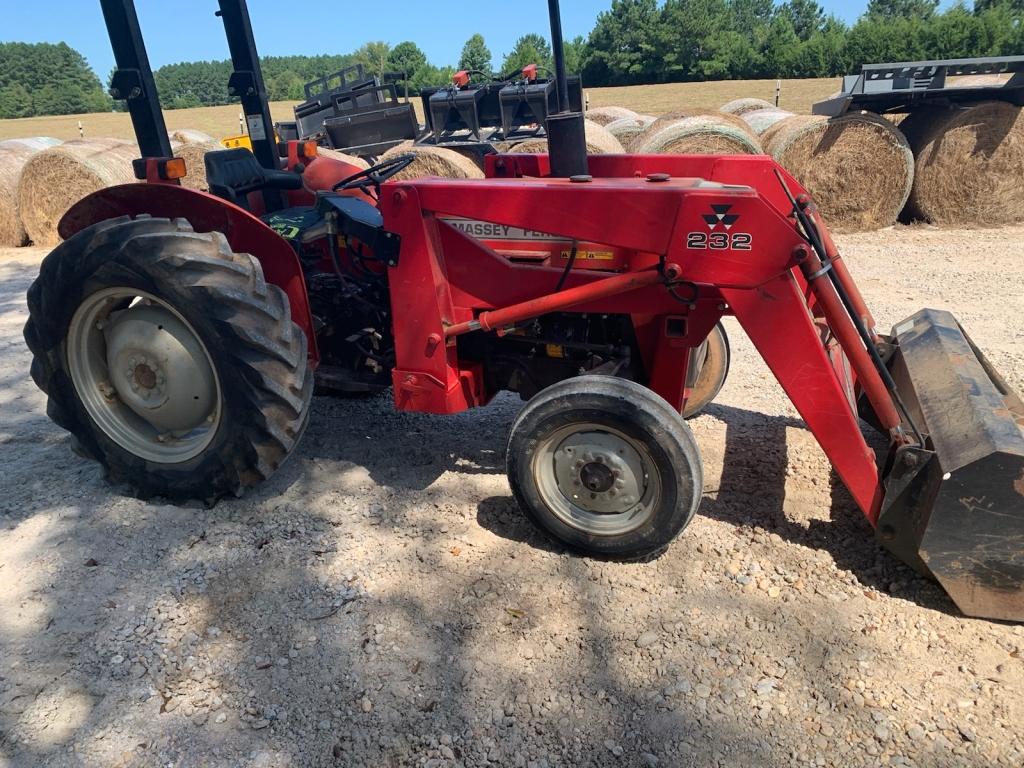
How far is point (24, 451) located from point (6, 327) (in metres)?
3.48

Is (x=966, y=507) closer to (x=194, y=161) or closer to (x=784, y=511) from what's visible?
(x=784, y=511)

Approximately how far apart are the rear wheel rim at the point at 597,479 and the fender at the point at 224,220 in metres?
1.30

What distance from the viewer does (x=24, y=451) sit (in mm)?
4066

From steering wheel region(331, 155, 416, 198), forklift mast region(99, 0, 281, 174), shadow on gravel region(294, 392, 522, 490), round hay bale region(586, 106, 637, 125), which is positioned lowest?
shadow on gravel region(294, 392, 522, 490)

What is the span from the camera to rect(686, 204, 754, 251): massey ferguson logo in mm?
2678

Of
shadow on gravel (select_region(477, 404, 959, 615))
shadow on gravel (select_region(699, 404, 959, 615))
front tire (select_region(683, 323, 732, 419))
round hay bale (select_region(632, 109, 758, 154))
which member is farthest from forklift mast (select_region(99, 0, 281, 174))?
round hay bale (select_region(632, 109, 758, 154))

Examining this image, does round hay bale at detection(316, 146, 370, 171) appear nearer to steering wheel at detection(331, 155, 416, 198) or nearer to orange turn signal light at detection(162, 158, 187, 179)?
steering wheel at detection(331, 155, 416, 198)

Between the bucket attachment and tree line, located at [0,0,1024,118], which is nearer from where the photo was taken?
the bucket attachment

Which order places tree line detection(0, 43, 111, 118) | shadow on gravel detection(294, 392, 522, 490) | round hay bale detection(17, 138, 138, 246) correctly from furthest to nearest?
tree line detection(0, 43, 111, 118), round hay bale detection(17, 138, 138, 246), shadow on gravel detection(294, 392, 522, 490)

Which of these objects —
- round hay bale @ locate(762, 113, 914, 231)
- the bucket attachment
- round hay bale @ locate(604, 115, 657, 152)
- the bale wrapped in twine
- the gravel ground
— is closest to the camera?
the gravel ground

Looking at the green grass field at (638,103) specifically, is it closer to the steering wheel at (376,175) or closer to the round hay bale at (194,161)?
the round hay bale at (194,161)

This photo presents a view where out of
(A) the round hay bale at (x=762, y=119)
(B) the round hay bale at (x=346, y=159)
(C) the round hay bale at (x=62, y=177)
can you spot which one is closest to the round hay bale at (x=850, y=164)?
(A) the round hay bale at (x=762, y=119)

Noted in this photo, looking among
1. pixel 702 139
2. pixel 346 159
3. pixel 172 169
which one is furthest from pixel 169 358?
pixel 702 139

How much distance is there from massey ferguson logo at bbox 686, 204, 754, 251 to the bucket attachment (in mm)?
908
